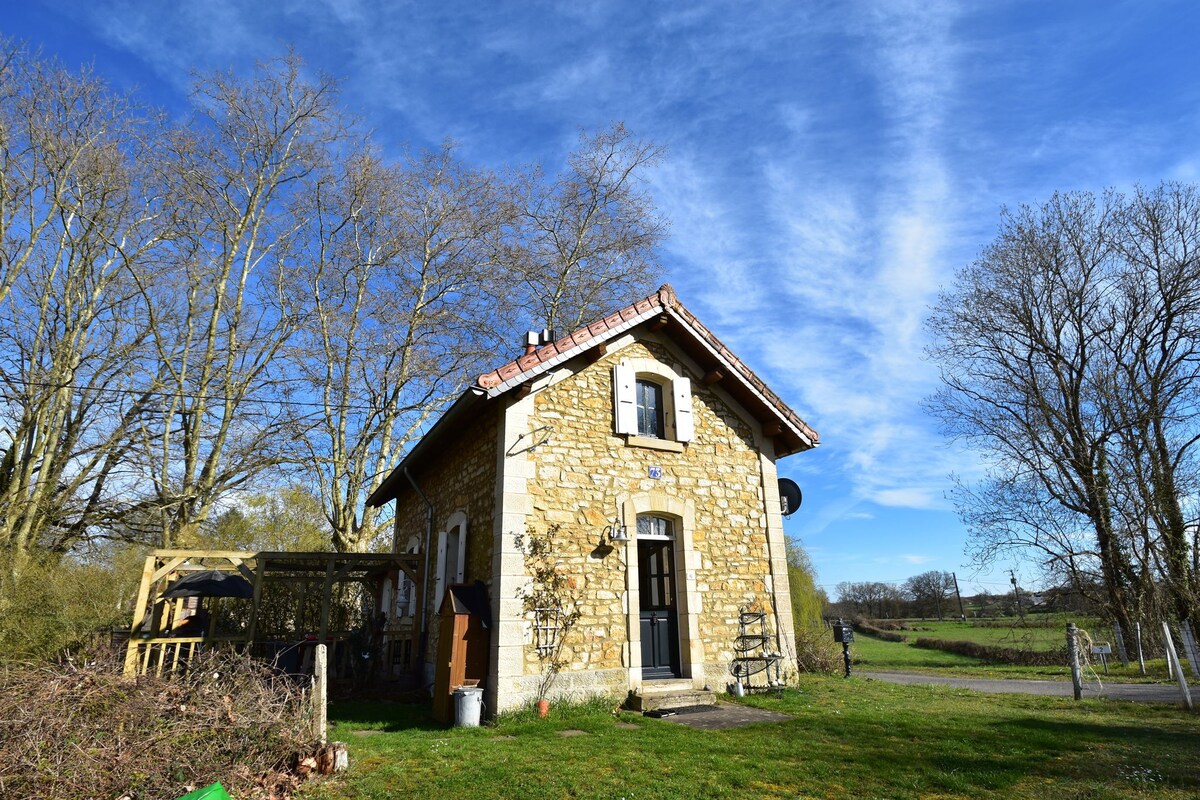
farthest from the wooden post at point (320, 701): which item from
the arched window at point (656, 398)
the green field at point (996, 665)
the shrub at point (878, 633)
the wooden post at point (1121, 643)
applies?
the shrub at point (878, 633)

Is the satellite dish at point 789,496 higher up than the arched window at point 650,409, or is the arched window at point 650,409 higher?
the arched window at point 650,409

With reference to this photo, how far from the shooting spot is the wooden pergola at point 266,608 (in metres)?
10.5

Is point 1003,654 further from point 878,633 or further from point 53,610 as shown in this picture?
point 53,610

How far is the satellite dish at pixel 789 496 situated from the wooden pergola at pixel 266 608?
717 centimetres

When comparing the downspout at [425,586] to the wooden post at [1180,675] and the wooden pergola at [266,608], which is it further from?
the wooden post at [1180,675]

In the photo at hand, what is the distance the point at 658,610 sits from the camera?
9914 mm

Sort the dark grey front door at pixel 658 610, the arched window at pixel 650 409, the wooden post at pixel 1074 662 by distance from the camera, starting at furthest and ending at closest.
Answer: the arched window at pixel 650 409
the wooden post at pixel 1074 662
the dark grey front door at pixel 658 610

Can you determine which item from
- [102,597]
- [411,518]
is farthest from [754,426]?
[102,597]

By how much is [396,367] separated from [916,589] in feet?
180

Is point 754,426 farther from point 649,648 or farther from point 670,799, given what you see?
point 670,799

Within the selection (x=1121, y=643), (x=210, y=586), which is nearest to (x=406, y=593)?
(x=210, y=586)

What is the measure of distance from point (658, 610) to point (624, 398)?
3.40m

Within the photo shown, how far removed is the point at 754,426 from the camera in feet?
37.8

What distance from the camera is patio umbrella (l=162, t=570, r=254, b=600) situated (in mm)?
11289
